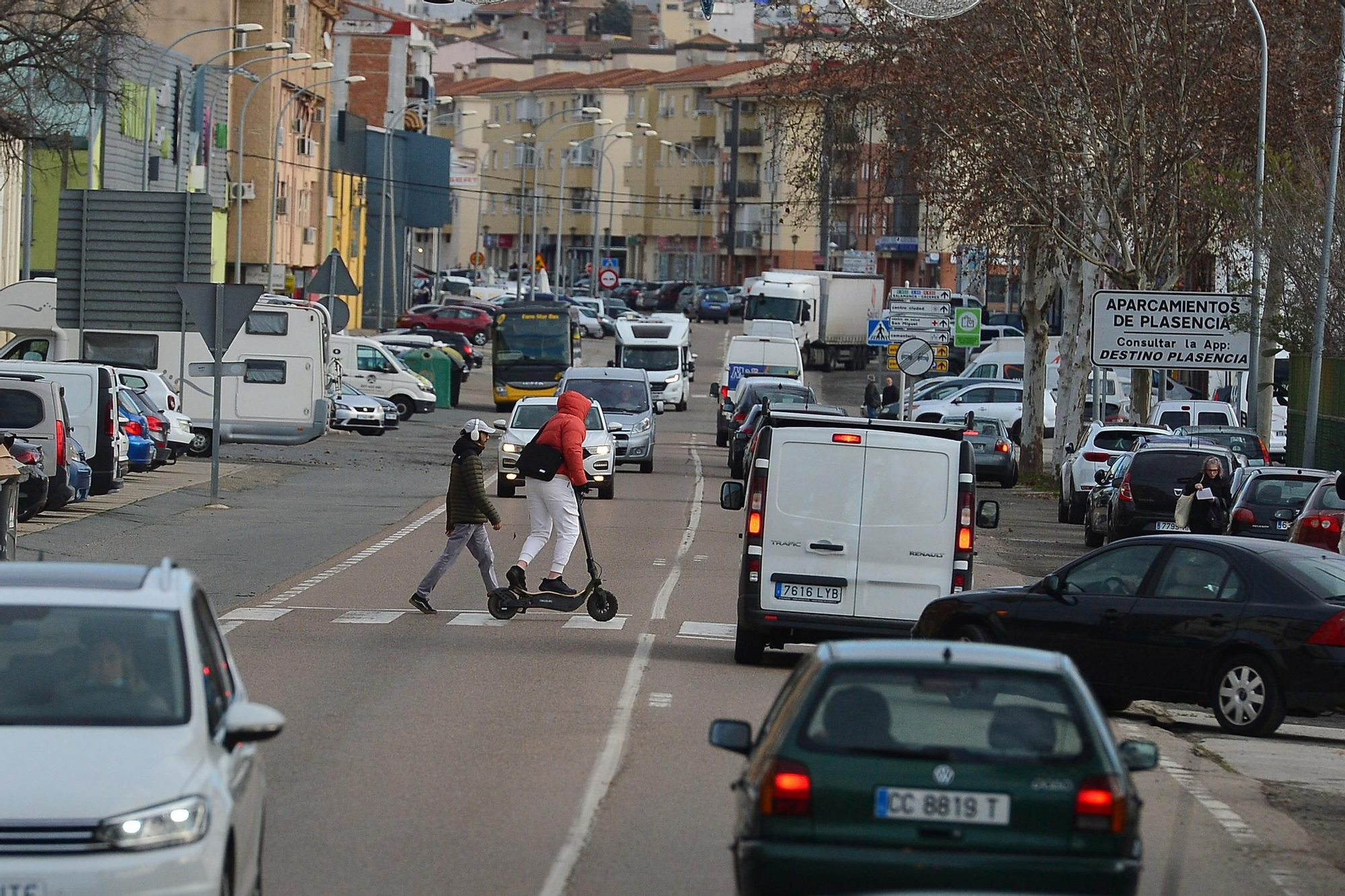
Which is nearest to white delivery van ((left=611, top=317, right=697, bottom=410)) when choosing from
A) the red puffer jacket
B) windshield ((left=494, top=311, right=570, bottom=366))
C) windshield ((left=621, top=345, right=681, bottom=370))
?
windshield ((left=621, top=345, right=681, bottom=370))

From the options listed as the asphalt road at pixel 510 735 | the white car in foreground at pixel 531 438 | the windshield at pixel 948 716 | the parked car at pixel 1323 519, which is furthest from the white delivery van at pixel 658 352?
the windshield at pixel 948 716

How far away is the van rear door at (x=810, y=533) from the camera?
1462 cm

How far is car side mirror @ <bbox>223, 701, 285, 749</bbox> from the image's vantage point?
6500mm

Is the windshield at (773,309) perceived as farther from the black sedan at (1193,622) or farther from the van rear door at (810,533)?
the black sedan at (1193,622)

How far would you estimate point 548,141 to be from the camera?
495ft

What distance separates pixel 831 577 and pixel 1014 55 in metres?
25.3

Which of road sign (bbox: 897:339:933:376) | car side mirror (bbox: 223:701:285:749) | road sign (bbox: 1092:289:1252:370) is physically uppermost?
road sign (bbox: 1092:289:1252:370)

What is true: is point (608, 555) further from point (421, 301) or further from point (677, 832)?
point (421, 301)

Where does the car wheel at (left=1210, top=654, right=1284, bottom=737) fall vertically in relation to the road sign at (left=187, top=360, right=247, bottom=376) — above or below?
below

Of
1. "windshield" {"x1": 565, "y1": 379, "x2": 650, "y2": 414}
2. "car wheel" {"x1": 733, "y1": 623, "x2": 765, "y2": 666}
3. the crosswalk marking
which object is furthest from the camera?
"windshield" {"x1": 565, "y1": 379, "x2": 650, "y2": 414}

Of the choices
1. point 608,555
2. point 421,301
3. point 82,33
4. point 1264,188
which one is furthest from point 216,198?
point 421,301

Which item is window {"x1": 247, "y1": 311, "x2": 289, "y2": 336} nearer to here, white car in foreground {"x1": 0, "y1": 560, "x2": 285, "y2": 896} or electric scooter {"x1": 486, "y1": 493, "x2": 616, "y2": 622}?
electric scooter {"x1": 486, "y1": 493, "x2": 616, "y2": 622}

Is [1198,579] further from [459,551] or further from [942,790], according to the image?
[942,790]

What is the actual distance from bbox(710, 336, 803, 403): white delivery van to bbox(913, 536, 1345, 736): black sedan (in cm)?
4262
